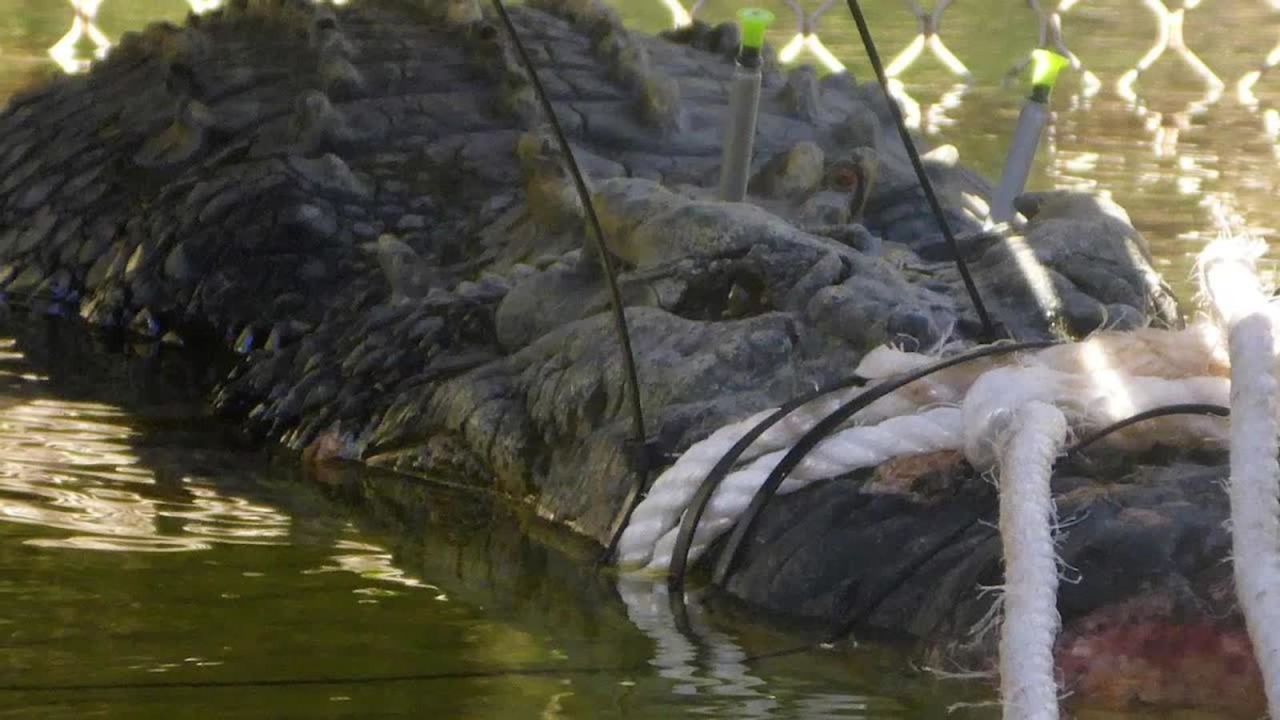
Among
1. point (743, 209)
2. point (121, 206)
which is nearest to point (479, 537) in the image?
point (743, 209)

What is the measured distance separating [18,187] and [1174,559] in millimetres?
3604

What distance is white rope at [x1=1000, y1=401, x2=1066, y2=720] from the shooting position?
82.2 inches

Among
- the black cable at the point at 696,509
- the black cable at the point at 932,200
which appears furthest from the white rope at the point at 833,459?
the black cable at the point at 932,200

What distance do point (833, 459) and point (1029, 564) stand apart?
0.59 metres

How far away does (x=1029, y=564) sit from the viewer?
224cm

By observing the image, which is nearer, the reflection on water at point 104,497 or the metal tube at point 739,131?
the reflection on water at point 104,497

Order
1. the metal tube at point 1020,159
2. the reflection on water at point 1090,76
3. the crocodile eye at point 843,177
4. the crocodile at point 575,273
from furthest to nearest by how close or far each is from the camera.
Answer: the reflection on water at point 1090,76 → the crocodile eye at point 843,177 → the metal tube at point 1020,159 → the crocodile at point 575,273

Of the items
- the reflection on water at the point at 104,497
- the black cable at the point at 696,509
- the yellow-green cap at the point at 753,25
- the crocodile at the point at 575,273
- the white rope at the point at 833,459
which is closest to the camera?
the crocodile at the point at 575,273

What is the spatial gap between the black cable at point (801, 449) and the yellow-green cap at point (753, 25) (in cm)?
86

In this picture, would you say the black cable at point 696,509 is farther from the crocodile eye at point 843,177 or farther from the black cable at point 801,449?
the crocodile eye at point 843,177

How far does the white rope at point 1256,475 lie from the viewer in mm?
2088

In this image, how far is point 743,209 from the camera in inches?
138

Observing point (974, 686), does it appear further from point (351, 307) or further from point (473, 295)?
point (351, 307)

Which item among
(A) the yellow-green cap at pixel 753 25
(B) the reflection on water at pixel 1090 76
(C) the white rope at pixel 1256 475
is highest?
(B) the reflection on water at pixel 1090 76
